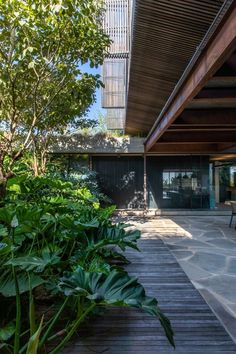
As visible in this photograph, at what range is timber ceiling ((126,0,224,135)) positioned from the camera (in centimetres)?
408

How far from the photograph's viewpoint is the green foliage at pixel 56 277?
188cm

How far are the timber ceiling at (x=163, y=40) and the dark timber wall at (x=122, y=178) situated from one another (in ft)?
A: 12.5

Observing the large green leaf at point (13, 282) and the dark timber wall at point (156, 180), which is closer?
the large green leaf at point (13, 282)

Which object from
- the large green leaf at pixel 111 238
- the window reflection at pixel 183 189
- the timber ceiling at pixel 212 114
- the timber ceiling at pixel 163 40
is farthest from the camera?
the window reflection at pixel 183 189

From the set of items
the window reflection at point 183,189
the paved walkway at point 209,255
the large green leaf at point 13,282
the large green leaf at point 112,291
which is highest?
the window reflection at point 183,189

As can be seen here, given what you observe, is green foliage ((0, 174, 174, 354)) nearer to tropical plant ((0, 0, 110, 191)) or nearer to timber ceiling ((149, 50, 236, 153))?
tropical plant ((0, 0, 110, 191))

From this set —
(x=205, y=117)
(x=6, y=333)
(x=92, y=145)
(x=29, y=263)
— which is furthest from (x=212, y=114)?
(x=92, y=145)

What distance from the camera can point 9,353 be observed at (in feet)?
6.56

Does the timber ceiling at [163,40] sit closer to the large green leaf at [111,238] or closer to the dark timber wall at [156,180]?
the large green leaf at [111,238]

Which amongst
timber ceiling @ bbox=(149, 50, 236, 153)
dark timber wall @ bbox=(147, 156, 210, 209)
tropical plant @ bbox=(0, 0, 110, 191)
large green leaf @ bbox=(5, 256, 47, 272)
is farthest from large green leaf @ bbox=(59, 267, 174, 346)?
dark timber wall @ bbox=(147, 156, 210, 209)

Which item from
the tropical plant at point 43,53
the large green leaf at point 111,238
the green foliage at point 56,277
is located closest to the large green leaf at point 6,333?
the green foliage at point 56,277

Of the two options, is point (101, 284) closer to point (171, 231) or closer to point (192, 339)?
point (192, 339)

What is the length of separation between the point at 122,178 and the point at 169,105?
6.78 meters

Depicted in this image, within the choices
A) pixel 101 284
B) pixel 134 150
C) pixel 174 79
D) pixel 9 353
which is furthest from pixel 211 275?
pixel 134 150
